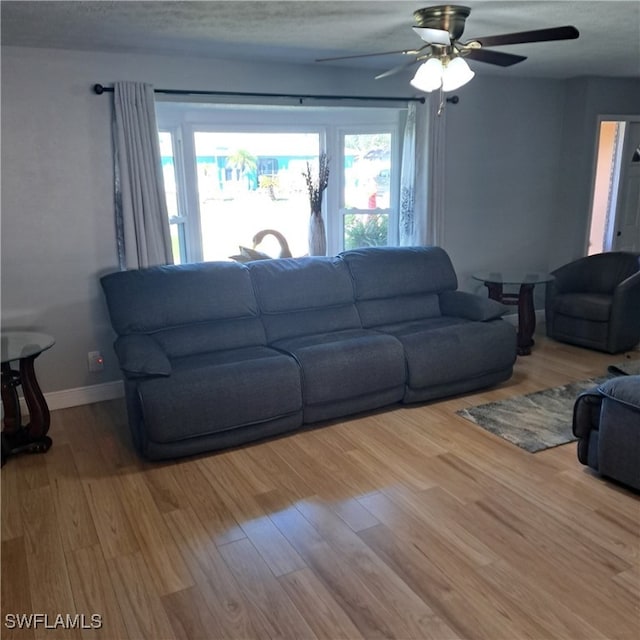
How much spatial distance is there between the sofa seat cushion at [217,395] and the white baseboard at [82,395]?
93cm

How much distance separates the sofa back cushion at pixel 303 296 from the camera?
151 inches

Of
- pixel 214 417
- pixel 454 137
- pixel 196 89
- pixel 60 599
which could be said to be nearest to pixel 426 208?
pixel 454 137

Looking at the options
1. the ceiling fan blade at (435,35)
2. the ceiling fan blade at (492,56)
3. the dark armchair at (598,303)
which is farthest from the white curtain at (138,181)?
the dark armchair at (598,303)

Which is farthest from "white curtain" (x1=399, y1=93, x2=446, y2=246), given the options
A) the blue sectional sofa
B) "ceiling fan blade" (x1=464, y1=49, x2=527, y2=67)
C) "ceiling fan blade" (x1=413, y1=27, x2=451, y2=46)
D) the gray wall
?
"ceiling fan blade" (x1=413, y1=27, x2=451, y2=46)

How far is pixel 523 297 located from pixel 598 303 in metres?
0.67

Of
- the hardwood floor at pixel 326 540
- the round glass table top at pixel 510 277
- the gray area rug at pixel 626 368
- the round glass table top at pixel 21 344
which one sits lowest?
the hardwood floor at pixel 326 540

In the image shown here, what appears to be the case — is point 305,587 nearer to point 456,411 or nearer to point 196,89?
point 456,411

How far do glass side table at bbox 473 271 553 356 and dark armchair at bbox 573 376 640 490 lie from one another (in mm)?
1933

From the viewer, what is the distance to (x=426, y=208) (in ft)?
15.5

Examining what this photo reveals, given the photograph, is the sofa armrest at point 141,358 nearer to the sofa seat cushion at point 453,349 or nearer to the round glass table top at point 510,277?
the sofa seat cushion at point 453,349

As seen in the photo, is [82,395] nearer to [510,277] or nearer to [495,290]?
[495,290]

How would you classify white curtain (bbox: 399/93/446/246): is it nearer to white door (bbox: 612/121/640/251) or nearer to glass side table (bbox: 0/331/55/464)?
white door (bbox: 612/121/640/251)

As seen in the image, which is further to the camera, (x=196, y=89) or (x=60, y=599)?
(x=196, y=89)

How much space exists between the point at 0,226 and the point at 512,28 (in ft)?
11.0
